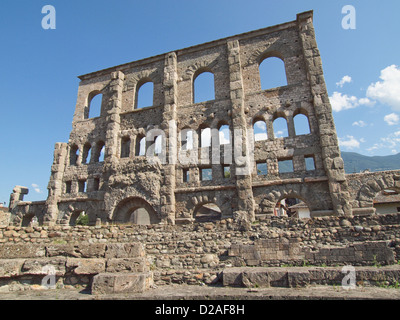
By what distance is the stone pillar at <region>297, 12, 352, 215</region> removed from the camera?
39.1 feet

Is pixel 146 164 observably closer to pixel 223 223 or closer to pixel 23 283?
pixel 223 223

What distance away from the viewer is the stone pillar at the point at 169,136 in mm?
14234

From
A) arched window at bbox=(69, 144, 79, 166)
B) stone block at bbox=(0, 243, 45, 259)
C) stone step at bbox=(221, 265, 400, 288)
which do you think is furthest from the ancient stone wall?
stone block at bbox=(0, 243, 45, 259)

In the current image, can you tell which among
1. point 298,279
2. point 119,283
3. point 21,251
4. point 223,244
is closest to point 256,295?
point 298,279

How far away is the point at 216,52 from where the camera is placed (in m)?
16.7

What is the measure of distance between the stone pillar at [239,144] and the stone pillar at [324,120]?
13.0 feet

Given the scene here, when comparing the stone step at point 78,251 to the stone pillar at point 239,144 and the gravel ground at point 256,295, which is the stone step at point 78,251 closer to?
the gravel ground at point 256,295

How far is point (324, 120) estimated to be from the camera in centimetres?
1299

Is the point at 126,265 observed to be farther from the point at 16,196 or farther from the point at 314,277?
the point at 16,196

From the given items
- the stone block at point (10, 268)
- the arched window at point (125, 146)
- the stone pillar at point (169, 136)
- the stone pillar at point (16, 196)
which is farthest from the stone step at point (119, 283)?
the stone pillar at point (16, 196)

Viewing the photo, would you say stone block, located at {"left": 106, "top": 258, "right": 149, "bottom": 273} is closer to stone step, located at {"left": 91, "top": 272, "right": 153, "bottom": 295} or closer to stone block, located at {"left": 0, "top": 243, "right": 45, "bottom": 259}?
stone step, located at {"left": 91, "top": 272, "right": 153, "bottom": 295}

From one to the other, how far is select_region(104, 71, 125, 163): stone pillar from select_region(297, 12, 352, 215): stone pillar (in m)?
13.1
